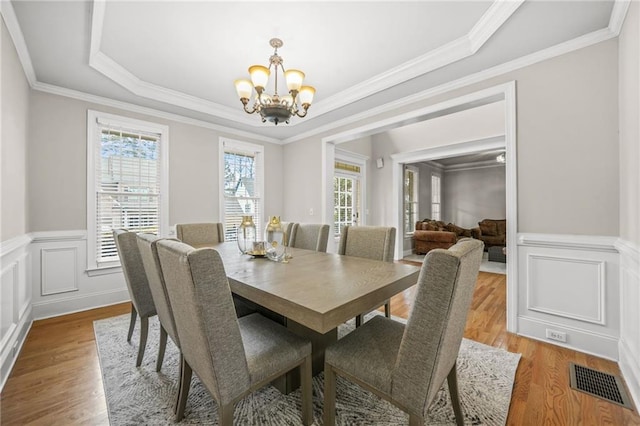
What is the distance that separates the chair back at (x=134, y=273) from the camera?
1883mm

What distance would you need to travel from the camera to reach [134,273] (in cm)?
189

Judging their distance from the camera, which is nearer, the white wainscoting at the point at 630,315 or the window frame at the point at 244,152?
the white wainscoting at the point at 630,315

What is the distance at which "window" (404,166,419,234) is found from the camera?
21.1 feet

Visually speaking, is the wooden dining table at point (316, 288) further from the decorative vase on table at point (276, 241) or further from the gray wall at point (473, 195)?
the gray wall at point (473, 195)

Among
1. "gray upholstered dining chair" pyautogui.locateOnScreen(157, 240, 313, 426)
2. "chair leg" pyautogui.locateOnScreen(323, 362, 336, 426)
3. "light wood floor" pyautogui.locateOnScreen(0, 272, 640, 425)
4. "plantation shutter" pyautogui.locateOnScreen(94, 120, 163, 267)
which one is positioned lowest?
"light wood floor" pyautogui.locateOnScreen(0, 272, 640, 425)

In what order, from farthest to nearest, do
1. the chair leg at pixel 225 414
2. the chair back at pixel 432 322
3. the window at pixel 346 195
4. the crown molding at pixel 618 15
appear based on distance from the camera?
the window at pixel 346 195 < the crown molding at pixel 618 15 < the chair leg at pixel 225 414 < the chair back at pixel 432 322

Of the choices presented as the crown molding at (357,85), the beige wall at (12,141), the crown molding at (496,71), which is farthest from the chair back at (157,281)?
the crown molding at (496,71)

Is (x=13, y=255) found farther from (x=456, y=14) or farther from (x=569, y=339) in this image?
(x=569, y=339)

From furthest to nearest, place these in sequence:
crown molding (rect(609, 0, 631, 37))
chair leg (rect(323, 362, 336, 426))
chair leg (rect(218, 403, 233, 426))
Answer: crown molding (rect(609, 0, 631, 37))
chair leg (rect(323, 362, 336, 426))
chair leg (rect(218, 403, 233, 426))

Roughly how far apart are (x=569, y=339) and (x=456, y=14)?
2753 millimetres

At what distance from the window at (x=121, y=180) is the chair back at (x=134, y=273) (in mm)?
1708

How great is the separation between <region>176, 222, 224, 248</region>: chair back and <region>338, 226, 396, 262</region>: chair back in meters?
1.57

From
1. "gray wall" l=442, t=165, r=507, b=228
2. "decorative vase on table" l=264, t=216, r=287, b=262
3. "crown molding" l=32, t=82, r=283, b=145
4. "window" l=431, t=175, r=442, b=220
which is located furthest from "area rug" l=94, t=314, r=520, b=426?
"gray wall" l=442, t=165, r=507, b=228

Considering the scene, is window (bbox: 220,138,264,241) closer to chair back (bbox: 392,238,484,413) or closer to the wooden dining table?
the wooden dining table
